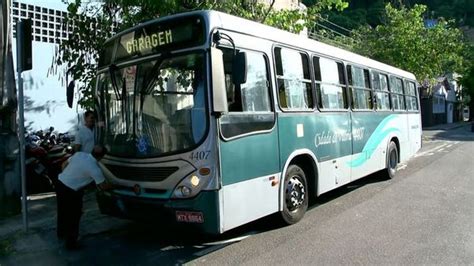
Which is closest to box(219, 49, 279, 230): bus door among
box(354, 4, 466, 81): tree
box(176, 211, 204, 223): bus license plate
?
box(176, 211, 204, 223): bus license plate

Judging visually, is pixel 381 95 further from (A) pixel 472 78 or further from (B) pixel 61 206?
(A) pixel 472 78

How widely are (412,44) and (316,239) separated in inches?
790

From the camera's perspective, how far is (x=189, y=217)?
5074 millimetres

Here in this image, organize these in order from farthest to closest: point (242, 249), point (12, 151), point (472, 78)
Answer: point (472, 78), point (12, 151), point (242, 249)

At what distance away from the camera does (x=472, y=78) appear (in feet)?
153

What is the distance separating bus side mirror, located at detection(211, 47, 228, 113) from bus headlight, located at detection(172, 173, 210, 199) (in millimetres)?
779

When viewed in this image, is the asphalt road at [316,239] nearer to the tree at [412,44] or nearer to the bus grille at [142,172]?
the bus grille at [142,172]

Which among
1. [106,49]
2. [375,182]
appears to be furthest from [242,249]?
[375,182]

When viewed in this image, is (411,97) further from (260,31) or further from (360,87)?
(260,31)

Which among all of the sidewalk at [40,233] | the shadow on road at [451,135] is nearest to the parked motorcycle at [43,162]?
the sidewalk at [40,233]

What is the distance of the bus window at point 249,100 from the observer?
208 inches

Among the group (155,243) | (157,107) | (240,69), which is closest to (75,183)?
(155,243)

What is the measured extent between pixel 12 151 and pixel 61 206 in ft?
7.89

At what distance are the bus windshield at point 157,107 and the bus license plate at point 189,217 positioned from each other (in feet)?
2.42
